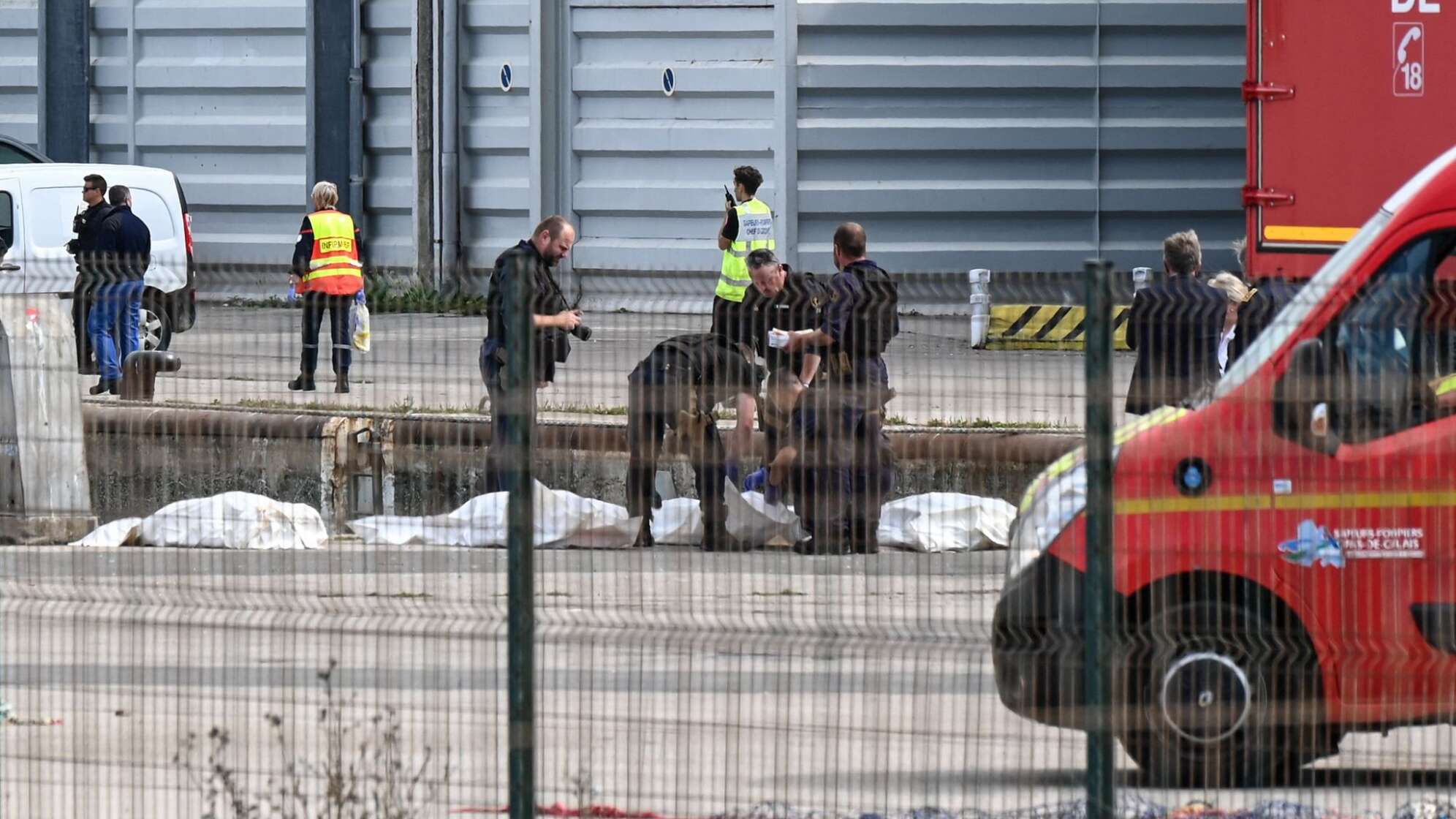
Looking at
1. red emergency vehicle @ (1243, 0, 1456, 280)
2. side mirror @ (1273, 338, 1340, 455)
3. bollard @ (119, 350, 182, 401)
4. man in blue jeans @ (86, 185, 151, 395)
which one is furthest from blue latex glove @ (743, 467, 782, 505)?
red emergency vehicle @ (1243, 0, 1456, 280)

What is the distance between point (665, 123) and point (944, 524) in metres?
17.6

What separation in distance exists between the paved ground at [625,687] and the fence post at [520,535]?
0.39m

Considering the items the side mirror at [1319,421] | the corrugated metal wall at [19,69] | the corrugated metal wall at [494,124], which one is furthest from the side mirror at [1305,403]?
the corrugated metal wall at [19,69]

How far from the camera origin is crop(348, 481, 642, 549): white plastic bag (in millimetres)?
5828

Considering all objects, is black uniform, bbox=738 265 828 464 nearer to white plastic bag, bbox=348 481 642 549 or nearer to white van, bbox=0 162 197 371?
white plastic bag, bbox=348 481 642 549

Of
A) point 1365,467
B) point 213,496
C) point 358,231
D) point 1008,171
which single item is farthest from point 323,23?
point 1365,467

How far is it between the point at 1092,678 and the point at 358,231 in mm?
20709

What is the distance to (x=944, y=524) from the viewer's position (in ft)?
23.2

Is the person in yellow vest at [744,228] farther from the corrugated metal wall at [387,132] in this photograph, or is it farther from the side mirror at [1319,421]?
the corrugated metal wall at [387,132]

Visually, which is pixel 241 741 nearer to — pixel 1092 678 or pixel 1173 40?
pixel 1092 678

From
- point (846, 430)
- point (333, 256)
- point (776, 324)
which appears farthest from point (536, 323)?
point (333, 256)

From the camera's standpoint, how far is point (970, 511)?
7.33m

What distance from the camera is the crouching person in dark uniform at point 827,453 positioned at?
19.8 feet

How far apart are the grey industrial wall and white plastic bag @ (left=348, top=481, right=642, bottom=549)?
17326mm
